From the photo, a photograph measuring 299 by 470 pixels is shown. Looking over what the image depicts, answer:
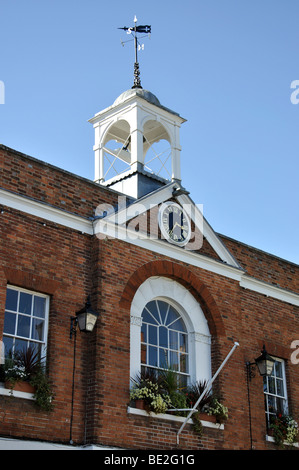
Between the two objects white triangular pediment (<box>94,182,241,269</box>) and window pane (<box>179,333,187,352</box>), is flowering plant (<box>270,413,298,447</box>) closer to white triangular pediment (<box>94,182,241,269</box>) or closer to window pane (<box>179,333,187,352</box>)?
window pane (<box>179,333,187,352</box>)

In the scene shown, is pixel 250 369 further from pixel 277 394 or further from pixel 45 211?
pixel 45 211

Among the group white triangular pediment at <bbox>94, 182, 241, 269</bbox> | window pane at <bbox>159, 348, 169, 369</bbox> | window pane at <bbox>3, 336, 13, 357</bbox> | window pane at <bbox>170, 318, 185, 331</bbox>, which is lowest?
→ window pane at <bbox>3, 336, 13, 357</bbox>

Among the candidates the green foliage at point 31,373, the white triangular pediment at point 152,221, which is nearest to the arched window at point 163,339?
the white triangular pediment at point 152,221

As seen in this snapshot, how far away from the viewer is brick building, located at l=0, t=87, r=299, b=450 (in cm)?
1314

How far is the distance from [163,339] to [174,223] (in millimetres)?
2570

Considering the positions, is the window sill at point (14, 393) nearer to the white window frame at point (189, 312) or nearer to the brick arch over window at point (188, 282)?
the white window frame at point (189, 312)

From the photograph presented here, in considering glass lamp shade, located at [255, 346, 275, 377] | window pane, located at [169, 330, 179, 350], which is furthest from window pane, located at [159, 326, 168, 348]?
glass lamp shade, located at [255, 346, 275, 377]

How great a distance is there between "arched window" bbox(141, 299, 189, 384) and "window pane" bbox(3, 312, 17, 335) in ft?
9.20

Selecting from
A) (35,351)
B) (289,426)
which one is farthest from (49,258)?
(289,426)

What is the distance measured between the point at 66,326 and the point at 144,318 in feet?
6.64

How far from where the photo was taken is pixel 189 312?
15742 millimetres

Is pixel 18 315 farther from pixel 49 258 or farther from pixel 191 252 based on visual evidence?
pixel 191 252

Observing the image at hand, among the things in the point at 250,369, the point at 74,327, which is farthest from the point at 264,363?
the point at 74,327

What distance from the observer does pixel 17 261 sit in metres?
13.3
